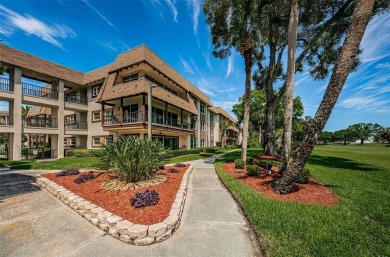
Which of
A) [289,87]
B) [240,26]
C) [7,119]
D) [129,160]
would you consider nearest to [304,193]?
[289,87]

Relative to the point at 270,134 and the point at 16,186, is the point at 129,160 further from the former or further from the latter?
the point at 270,134

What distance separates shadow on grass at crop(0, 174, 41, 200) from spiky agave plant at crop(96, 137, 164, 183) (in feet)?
11.1

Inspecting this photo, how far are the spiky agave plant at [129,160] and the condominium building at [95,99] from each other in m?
6.44

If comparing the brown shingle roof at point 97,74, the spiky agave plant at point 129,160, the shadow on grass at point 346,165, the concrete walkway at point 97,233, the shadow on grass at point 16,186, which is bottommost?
the shadow on grass at point 346,165

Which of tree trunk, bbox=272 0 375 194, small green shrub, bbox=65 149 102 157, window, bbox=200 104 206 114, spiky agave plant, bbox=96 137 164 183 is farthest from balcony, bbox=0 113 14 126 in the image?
window, bbox=200 104 206 114

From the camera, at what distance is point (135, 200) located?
210 inches

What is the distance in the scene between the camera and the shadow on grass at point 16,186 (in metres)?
7.20

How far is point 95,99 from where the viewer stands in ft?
74.7

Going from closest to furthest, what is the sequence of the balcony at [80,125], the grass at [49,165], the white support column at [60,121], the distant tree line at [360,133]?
the grass at [49,165] < the white support column at [60,121] < the balcony at [80,125] < the distant tree line at [360,133]

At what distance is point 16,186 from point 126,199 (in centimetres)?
652

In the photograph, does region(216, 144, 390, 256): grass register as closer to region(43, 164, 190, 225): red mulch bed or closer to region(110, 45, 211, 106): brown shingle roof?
region(43, 164, 190, 225): red mulch bed

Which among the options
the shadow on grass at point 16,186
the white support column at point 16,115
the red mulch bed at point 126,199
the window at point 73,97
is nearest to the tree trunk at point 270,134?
the red mulch bed at point 126,199

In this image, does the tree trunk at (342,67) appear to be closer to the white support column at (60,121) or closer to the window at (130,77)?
the window at (130,77)

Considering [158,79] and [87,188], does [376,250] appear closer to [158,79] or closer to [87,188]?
[87,188]
